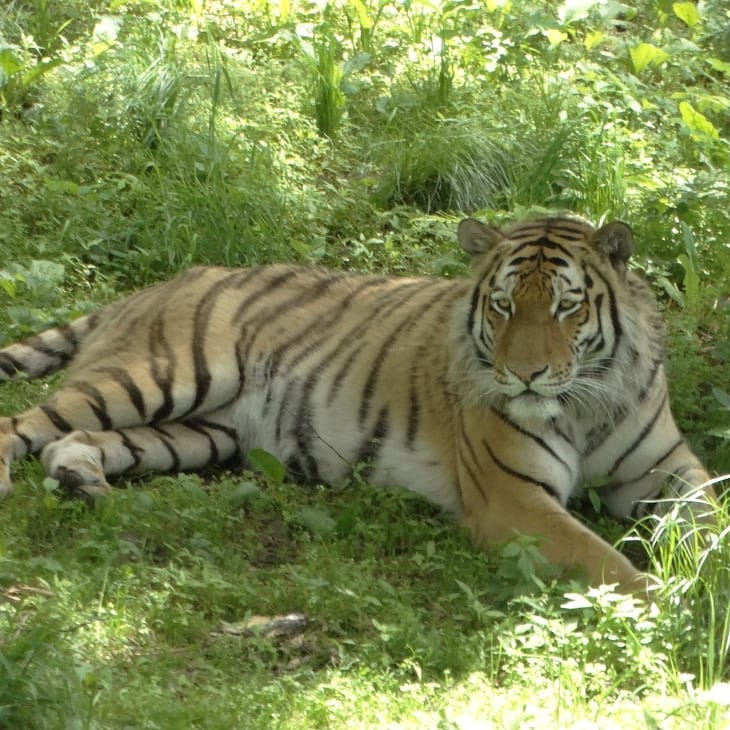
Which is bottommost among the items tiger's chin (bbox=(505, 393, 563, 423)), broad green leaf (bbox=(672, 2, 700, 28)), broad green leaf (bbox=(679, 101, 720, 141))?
tiger's chin (bbox=(505, 393, 563, 423))

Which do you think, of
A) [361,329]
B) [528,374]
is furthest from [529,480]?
[361,329]

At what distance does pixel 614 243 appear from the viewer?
16.6 feet

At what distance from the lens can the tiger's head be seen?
4.87 m

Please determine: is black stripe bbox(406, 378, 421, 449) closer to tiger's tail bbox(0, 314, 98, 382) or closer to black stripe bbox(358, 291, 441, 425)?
black stripe bbox(358, 291, 441, 425)

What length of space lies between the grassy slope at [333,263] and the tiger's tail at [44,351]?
10 cm

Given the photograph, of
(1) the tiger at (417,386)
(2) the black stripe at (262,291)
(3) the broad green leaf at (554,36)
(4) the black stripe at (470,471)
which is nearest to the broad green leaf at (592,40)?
(3) the broad green leaf at (554,36)

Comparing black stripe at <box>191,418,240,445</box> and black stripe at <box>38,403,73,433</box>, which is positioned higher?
black stripe at <box>38,403,73,433</box>

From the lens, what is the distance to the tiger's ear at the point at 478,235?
523 centimetres

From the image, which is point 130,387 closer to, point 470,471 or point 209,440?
point 209,440

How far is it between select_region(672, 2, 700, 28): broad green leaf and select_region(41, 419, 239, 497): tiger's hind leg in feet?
15.5

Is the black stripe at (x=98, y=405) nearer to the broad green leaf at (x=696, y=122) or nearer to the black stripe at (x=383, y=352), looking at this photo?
the black stripe at (x=383, y=352)

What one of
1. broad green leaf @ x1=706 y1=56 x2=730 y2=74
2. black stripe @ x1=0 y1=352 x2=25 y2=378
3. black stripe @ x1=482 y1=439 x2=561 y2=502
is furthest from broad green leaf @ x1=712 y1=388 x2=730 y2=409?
broad green leaf @ x1=706 y1=56 x2=730 y2=74

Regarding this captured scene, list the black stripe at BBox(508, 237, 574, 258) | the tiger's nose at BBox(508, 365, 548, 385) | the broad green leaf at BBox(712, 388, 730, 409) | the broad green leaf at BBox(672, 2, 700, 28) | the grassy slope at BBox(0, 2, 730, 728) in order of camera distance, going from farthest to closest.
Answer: the broad green leaf at BBox(672, 2, 700, 28) < the broad green leaf at BBox(712, 388, 730, 409) < the black stripe at BBox(508, 237, 574, 258) < the tiger's nose at BBox(508, 365, 548, 385) < the grassy slope at BBox(0, 2, 730, 728)

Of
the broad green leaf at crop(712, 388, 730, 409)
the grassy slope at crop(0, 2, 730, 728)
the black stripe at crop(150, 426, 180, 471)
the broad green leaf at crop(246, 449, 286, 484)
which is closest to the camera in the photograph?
the grassy slope at crop(0, 2, 730, 728)
